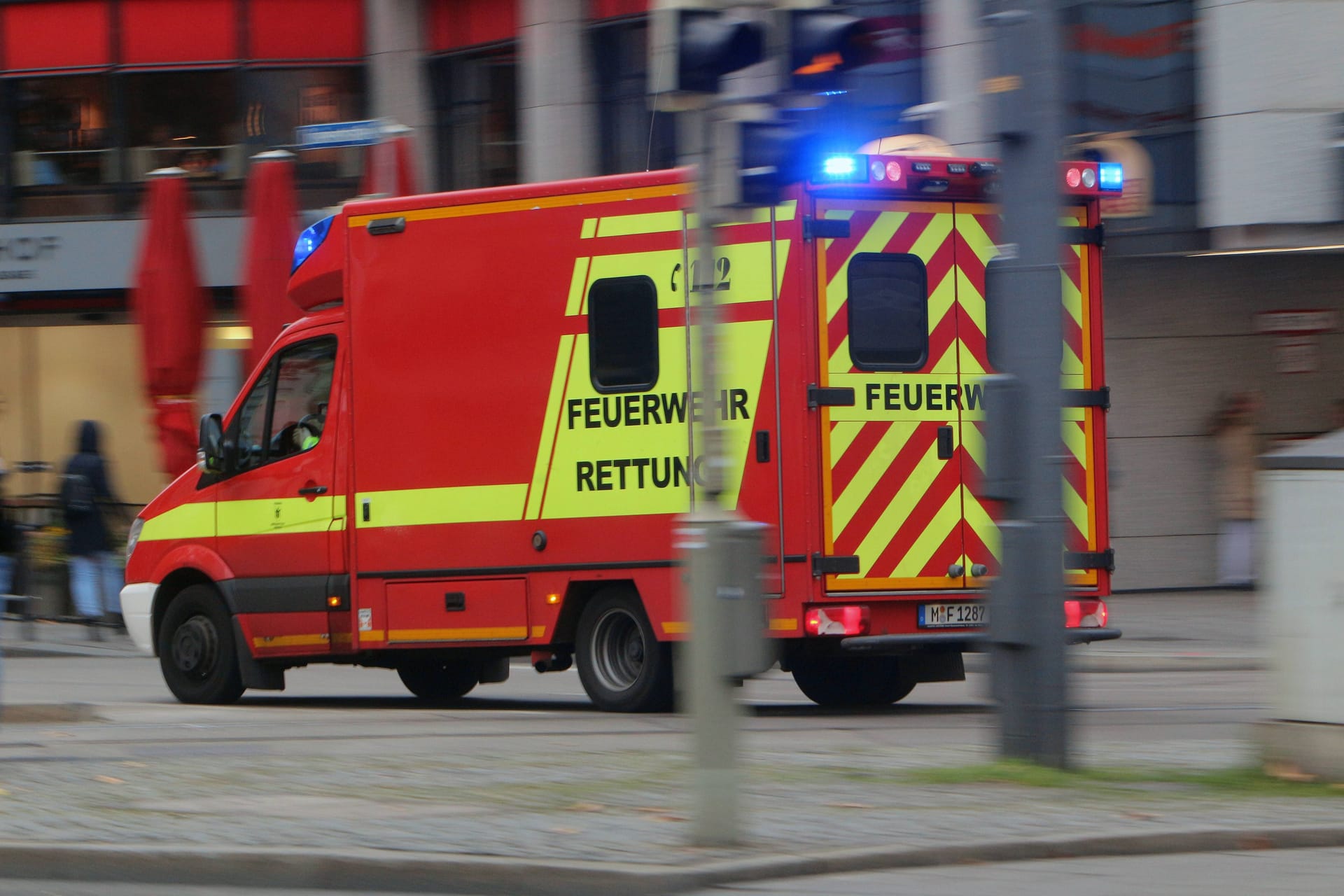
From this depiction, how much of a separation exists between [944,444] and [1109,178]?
1676mm

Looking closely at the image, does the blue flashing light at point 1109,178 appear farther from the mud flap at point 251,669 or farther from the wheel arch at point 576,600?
the mud flap at point 251,669

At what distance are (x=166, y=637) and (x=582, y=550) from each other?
3181 millimetres

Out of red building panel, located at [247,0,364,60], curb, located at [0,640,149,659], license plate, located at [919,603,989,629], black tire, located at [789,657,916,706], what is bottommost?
curb, located at [0,640,149,659]

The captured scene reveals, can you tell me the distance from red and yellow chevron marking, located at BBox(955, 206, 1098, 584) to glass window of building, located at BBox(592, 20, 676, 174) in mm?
10875

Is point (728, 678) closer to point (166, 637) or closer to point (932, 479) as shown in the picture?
Result: point (932, 479)

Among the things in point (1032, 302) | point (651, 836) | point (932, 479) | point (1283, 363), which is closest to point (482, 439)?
point (932, 479)

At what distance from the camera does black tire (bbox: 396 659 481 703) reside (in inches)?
500

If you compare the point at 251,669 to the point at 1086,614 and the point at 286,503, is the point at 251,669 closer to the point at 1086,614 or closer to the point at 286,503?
the point at 286,503

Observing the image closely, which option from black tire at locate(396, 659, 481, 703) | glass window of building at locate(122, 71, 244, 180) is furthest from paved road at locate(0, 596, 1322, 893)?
glass window of building at locate(122, 71, 244, 180)

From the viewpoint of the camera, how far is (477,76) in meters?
22.8

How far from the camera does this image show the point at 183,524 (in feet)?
40.7

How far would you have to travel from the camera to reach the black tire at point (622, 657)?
10.6m

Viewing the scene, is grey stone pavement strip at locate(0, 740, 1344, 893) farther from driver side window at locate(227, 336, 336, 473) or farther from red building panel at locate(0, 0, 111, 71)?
red building panel at locate(0, 0, 111, 71)

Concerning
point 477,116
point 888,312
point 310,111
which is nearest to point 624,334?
point 888,312
